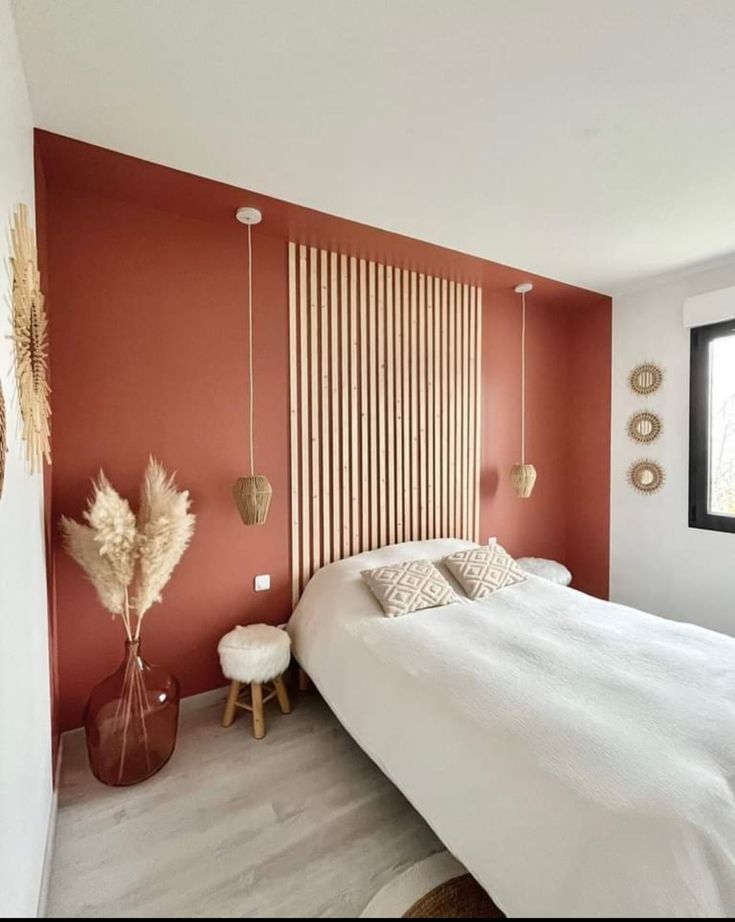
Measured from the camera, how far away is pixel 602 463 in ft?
Answer: 11.9

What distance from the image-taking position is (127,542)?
184cm

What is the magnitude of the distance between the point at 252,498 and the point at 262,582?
1.82 feet

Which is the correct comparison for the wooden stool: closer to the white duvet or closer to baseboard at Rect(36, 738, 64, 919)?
the white duvet

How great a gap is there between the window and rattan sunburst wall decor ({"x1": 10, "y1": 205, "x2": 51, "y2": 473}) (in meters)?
3.65

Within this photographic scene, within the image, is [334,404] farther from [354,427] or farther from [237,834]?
[237,834]

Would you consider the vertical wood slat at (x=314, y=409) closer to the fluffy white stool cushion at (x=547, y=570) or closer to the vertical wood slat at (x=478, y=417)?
the vertical wood slat at (x=478, y=417)

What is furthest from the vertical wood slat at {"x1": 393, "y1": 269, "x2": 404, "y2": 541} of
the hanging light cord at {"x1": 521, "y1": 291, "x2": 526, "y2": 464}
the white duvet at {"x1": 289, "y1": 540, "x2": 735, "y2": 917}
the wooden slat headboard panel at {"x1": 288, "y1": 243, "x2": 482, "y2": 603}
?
the hanging light cord at {"x1": 521, "y1": 291, "x2": 526, "y2": 464}

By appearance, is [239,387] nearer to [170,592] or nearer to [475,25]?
[170,592]

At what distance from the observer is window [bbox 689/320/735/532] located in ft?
9.71

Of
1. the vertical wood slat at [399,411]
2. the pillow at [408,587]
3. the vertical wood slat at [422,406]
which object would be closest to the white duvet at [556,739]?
the pillow at [408,587]

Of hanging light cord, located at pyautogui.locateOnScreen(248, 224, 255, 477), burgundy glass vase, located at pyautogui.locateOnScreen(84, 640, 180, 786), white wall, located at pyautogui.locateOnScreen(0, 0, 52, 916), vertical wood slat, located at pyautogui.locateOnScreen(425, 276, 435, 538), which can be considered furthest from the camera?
vertical wood slat, located at pyautogui.locateOnScreen(425, 276, 435, 538)

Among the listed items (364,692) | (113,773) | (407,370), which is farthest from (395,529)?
(113,773)

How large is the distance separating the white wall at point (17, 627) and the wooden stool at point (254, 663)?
2.51 ft

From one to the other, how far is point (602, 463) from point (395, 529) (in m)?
1.89
